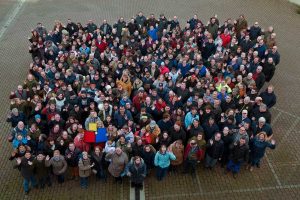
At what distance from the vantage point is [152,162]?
35.2 feet

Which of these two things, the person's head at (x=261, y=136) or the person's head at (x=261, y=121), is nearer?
the person's head at (x=261, y=136)

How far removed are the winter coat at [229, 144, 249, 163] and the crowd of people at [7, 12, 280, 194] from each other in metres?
0.04

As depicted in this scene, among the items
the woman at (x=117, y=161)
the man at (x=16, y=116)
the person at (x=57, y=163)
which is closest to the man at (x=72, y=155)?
the person at (x=57, y=163)

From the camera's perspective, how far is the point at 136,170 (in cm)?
1011

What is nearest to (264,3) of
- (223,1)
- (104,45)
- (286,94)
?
(223,1)

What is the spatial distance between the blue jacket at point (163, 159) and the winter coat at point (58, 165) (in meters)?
2.56

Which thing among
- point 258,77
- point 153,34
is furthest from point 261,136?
point 153,34

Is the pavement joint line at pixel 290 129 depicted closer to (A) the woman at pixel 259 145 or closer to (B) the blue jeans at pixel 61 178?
(A) the woman at pixel 259 145

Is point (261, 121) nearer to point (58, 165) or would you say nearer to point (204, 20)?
point (58, 165)

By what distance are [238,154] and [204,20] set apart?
1168 centimetres

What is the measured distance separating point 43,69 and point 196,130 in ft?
21.9

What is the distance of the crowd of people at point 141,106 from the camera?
34.2ft

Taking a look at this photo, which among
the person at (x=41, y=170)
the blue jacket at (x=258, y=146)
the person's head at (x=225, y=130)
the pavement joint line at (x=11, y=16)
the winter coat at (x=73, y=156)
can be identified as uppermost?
the person's head at (x=225, y=130)

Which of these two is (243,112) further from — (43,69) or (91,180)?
(43,69)
